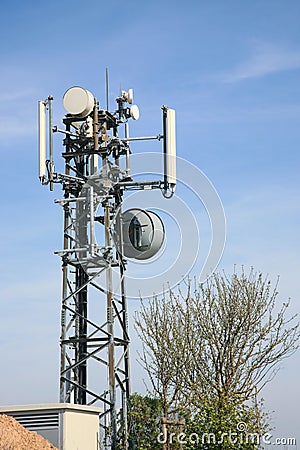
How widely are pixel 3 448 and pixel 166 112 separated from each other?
24.4 ft

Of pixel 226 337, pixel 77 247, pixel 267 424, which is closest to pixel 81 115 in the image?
pixel 77 247

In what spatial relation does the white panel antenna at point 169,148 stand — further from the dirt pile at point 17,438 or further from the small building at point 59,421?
the dirt pile at point 17,438

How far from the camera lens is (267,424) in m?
17.7

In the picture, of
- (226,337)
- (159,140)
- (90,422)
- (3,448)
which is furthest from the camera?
(226,337)

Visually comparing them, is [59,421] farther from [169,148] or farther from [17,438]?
[169,148]

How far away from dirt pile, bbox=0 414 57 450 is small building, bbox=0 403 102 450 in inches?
17.6

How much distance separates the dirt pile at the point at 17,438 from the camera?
13711mm

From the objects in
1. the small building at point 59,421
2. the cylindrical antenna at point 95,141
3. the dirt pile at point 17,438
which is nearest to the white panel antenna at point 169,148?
the cylindrical antenna at point 95,141

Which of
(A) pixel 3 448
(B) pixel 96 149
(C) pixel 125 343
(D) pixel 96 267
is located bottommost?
(A) pixel 3 448

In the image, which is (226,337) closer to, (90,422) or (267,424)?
(267,424)

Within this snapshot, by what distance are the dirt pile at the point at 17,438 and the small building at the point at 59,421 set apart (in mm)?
446

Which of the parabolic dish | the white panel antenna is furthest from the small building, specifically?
the parabolic dish

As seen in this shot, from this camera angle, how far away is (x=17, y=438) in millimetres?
13922

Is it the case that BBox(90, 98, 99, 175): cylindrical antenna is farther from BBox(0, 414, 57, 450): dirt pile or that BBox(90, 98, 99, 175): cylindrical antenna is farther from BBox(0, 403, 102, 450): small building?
BBox(0, 414, 57, 450): dirt pile
